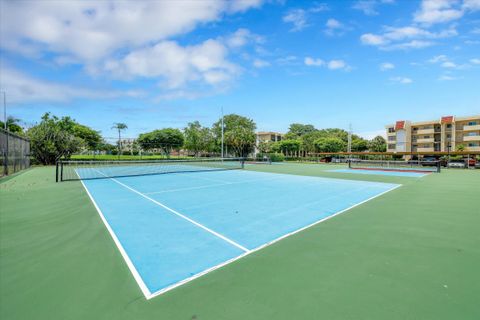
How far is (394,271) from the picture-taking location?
144 inches

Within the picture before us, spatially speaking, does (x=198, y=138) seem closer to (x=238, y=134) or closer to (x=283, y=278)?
(x=238, y=134)

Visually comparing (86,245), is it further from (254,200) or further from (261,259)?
(254,200)

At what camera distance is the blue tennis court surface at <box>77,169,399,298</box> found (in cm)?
393

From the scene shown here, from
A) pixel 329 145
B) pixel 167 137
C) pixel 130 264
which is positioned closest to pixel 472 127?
pixel 329 145

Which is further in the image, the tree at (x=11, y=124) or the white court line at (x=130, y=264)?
the tree at (x=11, y=124)

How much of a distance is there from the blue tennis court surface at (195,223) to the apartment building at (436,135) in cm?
5442

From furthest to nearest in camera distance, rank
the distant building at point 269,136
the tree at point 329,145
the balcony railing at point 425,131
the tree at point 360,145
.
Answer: the distant building at point 269,136 < the tree at point 360,145 < the tree at point 329,145 < the balcony railing at point 425,131

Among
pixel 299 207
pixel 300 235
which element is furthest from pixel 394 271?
pixel 299 207

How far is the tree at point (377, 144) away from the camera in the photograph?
69.8 metres

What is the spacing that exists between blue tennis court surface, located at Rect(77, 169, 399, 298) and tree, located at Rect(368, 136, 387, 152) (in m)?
68.4

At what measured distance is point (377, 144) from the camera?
234 feet

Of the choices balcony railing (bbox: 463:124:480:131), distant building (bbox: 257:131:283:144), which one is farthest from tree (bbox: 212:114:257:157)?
balcony railing (bbox: 463:124:480:131)

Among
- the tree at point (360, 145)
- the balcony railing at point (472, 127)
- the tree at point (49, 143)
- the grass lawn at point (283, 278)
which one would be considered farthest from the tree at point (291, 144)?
the grass lawn at point (283, 278)

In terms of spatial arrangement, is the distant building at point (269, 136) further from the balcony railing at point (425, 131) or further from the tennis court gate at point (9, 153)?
the tennis court gate at point (9, 153)
